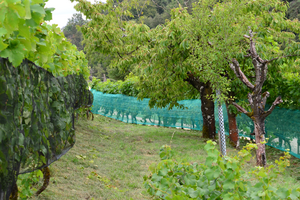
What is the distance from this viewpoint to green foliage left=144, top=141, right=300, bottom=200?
82.0 inches

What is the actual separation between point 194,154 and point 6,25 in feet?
23.6

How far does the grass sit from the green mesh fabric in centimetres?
115

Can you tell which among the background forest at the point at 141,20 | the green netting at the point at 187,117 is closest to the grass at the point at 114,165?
the green netting at the point at 187,117

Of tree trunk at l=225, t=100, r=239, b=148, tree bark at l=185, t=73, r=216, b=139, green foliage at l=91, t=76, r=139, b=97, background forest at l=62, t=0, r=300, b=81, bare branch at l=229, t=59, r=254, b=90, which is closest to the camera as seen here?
bare branch at l=229, t=59, r=254, b=90

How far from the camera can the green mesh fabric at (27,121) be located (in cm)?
188

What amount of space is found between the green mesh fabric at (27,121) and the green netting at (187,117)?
657cm

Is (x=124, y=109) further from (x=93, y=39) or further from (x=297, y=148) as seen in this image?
(x=297, y=148)

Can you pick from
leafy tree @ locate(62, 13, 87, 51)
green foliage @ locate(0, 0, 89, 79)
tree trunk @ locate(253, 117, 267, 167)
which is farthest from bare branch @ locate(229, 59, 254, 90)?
leafy tree @ locate(62, 13, 87, 51)

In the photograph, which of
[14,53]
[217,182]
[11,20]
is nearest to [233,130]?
[217,182]

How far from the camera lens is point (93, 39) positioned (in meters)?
10.6

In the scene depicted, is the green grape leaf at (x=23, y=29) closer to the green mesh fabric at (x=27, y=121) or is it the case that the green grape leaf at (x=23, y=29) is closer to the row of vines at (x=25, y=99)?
the row of vines at (x=25, y=99)

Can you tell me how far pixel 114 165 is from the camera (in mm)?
6625

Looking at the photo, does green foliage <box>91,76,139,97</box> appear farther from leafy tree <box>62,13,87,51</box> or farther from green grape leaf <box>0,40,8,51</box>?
leafy tree <box>62,13,87,51</box>

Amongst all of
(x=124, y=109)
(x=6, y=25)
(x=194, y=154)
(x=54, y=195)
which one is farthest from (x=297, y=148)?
(x=124, y=109)
